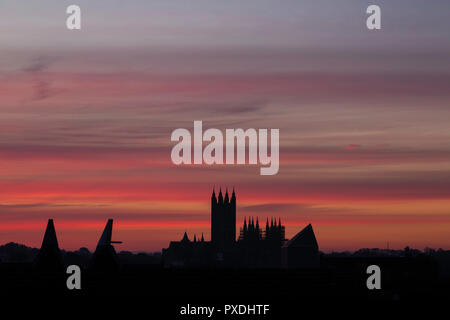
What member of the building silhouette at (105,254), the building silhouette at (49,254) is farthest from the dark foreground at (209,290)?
the building silhouette at (105,254)

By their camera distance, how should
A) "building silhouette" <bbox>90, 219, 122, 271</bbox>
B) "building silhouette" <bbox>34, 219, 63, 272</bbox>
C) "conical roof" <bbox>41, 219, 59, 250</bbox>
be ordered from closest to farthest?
"conical roof" <bbox>41, 219, 59, 250</bbox>, "building silhouette" <bbox>34, 219, 63, 272</bbox>, "building silhouette" <bbox>90, 219, 122, 271</bbox>

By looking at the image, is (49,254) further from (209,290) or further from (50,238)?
(209,290)

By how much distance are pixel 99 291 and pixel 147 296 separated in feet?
19.3

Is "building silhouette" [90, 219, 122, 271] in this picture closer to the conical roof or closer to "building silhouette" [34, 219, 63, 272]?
"building silhouette" [34, 219, 63, 272]

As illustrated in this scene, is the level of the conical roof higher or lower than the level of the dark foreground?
higher

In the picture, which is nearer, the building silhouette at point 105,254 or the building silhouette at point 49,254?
the building silhouette at point 49,254

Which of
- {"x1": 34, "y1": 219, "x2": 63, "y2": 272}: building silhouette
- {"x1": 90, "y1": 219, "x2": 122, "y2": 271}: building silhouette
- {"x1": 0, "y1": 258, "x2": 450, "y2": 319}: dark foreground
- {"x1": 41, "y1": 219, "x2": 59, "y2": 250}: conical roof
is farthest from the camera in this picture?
{"x1": 90, "y1": 219, "x2": 122, "y2": 271}: building silhouette

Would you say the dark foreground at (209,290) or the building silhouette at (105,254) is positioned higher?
the building silhouette at (105,254)

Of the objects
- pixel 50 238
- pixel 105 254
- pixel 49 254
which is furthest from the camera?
pixel 105 254

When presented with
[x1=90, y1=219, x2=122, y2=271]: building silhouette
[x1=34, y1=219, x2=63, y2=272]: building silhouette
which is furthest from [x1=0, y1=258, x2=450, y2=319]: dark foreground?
[x1=90, y1=219, x2=122, y2=271]: building silhouette

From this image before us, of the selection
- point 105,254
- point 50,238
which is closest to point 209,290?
point 105,254

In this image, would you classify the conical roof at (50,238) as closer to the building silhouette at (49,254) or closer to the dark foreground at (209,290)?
the building silhouette at (49,254)
